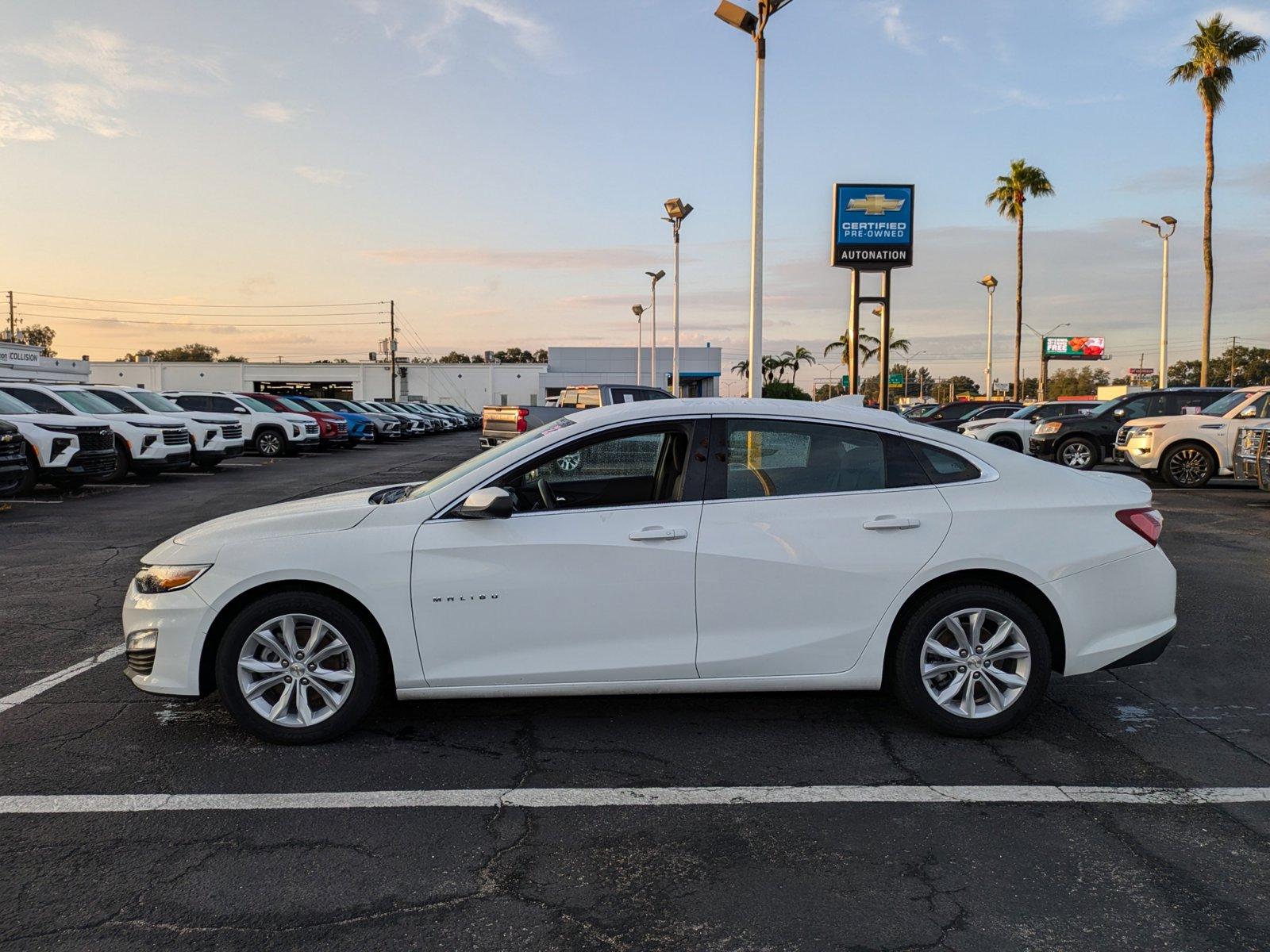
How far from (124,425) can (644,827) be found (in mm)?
15798

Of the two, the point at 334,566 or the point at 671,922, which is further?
the point at 334,566

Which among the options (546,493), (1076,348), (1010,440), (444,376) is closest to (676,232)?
(1010,440)

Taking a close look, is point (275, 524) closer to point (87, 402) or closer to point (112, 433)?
point (112, 433)

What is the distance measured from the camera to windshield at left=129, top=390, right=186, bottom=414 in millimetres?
18984

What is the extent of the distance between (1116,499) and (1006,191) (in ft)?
163

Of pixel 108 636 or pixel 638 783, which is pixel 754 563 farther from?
pixel 108 636

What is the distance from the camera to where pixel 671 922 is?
9.59 feet

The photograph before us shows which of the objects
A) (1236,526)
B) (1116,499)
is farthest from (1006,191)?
(1116,499)

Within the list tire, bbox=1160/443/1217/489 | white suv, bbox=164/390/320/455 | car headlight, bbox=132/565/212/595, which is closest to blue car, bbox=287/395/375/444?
white suv, bbox=164/390/320/455

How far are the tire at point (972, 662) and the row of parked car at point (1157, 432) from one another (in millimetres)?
9666

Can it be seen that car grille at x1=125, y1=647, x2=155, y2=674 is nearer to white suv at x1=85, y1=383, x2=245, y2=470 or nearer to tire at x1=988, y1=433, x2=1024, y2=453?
white suv at x1=85, y1=383, x2=245, y2=470

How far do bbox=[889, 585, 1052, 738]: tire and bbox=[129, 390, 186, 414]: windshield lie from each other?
703 inches

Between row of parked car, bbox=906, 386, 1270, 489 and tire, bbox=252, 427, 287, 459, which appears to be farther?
tire, bbox=252, 427, 287, 459

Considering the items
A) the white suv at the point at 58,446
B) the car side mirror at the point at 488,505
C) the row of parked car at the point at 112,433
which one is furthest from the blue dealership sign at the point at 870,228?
the car side mirror at the point at 488,505
